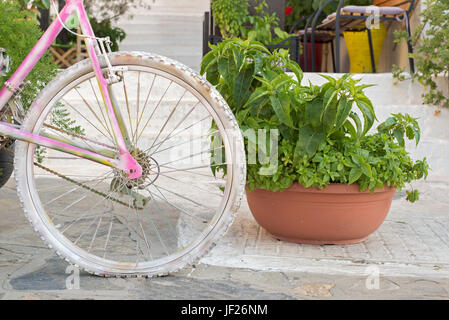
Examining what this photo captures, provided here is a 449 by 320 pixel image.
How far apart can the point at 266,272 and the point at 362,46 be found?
127 inches

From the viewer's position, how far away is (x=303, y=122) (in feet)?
6.15

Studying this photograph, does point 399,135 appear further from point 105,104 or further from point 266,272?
point 105,104

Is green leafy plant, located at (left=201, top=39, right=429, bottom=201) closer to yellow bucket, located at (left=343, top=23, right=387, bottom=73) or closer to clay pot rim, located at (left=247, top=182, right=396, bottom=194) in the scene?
clay pot rim, located at (left=247, top=182, right=396, bottom=194)

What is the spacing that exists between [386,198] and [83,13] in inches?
46.5

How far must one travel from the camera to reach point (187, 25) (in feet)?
21.0

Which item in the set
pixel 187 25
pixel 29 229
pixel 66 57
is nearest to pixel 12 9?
pixel 29 229

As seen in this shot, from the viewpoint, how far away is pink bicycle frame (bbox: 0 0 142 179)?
5.12ft

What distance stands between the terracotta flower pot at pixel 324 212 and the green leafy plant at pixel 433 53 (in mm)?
1686

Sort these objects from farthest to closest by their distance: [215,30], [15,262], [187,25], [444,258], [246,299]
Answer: [187,25], [215,30], [444,258], [15,262], [246,299]

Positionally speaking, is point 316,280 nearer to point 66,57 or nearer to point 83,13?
point 83,13

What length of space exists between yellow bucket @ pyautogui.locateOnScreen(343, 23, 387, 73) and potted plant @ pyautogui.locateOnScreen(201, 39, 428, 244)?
2658 millimetres

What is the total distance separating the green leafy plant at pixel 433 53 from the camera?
330 centimetres

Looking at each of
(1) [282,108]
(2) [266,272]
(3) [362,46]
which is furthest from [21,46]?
(3) [362,46]

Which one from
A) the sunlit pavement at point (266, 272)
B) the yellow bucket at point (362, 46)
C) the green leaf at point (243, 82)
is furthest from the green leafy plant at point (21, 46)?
the yellow bucket at point (362, 46)
